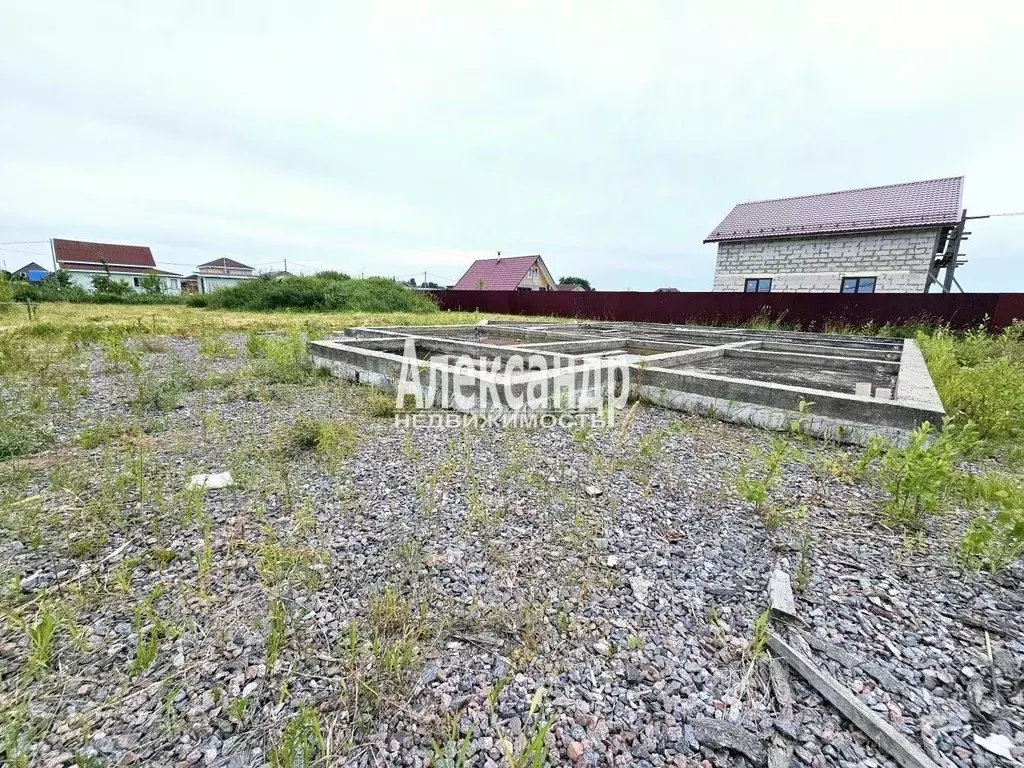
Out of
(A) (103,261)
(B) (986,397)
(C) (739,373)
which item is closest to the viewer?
(B) (986,397)

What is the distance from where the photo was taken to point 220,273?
43938 mm

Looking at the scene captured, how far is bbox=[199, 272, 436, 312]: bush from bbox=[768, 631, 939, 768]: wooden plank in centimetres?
1710

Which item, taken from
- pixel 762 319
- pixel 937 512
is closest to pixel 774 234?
pixel 762 319

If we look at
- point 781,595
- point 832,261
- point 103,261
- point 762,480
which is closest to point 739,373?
point 762,480

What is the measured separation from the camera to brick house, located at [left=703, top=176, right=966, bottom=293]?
40.0 ft

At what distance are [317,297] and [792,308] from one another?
16278mm

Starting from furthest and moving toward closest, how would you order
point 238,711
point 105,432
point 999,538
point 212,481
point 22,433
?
1. point 105,432
2. point 22,433
3. point 212,481
4. point 999,538
5. point 238,711

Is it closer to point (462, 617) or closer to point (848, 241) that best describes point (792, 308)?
point (848, 241)

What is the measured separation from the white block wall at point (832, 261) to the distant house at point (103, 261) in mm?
38087

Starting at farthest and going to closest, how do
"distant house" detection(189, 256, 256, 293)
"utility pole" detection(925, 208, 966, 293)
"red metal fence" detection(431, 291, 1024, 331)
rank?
"distant house" detection(189, 256, 256, 293) < "utility pole" detection(925, 208, 966, 293) < "red metal fence" detection(431, 291, 1024, 331)

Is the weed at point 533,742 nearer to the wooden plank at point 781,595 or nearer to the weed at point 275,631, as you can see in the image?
the weed at point 275,631

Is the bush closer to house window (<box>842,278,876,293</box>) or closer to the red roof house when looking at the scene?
house window (<box>842,278,876,293</box>)

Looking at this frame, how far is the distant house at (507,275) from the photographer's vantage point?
2692 centimetres

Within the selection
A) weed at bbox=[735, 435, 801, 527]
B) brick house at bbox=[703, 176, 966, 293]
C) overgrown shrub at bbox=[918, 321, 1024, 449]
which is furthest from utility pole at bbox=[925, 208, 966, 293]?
weed at bbox=[735, 435, 801, 527]
